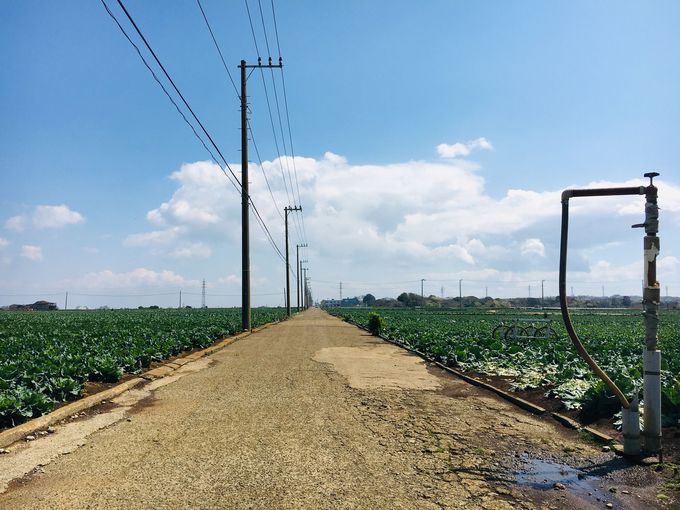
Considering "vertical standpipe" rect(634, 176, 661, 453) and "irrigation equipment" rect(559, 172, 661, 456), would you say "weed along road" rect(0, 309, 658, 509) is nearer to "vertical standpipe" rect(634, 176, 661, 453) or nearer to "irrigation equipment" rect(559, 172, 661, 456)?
"irrigation equipment" rect(559, 172, 661, 456)

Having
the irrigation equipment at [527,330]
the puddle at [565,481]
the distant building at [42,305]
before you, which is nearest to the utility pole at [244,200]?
the irrigation equipment at [527,330]

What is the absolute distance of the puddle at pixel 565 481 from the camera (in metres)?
4.59

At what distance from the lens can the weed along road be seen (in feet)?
14.7

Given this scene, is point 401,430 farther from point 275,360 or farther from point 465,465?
point 275,360

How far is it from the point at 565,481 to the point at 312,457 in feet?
8.64

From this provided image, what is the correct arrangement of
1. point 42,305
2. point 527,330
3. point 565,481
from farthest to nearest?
point 42,305 → point 527,330 → point 565,481

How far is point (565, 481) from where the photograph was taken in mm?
5031

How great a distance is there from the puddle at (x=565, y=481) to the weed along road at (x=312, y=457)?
2 centimetres

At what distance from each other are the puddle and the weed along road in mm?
18

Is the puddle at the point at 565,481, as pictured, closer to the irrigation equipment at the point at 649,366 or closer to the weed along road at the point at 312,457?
the weed along road at the point at 312,457

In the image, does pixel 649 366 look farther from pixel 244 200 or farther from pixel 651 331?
pixel 244 200

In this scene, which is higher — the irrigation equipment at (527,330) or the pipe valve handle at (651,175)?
the pipe valve handle at (651,175)

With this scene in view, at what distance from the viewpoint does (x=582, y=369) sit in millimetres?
10781

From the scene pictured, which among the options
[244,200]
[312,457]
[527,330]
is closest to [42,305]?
[244,200]
